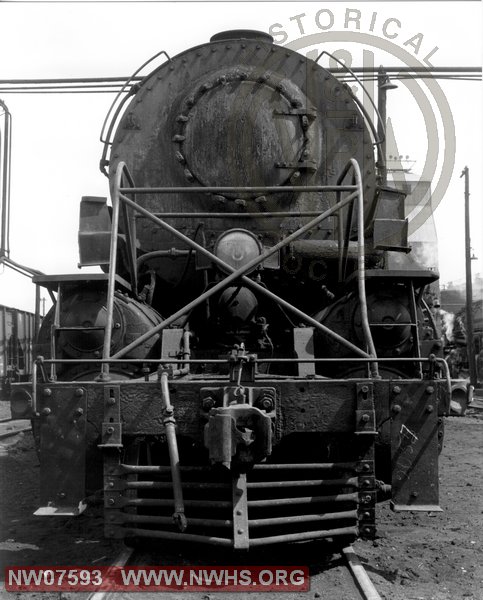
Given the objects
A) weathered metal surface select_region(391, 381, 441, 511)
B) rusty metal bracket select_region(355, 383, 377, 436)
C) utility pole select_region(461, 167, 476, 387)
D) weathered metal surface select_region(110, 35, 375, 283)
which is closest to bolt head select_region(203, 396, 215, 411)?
rusty metal bracket select_region(355, 383, 377, 436)

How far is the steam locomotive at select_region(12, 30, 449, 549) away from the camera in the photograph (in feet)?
12.7

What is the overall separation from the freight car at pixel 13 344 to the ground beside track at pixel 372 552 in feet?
35.7

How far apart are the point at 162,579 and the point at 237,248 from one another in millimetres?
2204

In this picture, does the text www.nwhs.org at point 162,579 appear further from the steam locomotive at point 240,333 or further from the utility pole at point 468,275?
the utility pole at point 468,275

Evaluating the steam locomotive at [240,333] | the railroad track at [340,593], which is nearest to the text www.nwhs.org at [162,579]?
the railroad track at [340,593]

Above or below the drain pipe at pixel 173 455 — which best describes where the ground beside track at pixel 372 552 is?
below

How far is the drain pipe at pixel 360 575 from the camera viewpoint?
Result: 137 inches

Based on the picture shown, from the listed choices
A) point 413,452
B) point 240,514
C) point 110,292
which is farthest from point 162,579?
point 110,292

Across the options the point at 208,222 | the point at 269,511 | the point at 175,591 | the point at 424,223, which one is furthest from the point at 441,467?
the point at 424,223

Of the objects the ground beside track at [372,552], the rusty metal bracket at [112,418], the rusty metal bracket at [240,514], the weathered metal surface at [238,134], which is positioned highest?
the weathered metal surface at [238,134]

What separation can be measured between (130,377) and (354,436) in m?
1.58

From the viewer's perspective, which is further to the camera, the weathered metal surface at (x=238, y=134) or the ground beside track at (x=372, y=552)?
the weathered metal surface at (x=238, y=134)

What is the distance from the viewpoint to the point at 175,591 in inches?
145

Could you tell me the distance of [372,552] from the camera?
14.7ft
